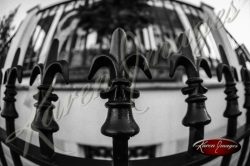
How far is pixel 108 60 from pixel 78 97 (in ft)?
0.42

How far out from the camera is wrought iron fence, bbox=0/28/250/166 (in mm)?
416

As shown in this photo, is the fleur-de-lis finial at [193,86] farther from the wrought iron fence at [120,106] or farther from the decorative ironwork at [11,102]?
the decorative ironwork at [11,102]

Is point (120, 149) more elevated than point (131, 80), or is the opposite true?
point (131, 80)

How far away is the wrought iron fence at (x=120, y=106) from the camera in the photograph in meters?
0.42

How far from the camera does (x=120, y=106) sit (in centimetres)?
41

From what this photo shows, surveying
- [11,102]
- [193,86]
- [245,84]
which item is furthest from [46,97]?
[245,84]

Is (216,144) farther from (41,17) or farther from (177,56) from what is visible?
(41,17)

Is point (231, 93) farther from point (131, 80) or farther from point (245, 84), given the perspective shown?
point (131, 80)

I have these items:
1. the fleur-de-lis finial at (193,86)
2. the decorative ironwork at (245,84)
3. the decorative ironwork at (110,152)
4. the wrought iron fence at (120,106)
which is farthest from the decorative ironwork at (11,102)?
the decorative ironwork at (245,84)

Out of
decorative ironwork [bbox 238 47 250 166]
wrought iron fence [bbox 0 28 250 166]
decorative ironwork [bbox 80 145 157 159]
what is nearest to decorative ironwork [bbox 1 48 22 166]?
wrought iron fence [bbox 0 28 250 166]

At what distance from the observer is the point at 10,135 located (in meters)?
0.55

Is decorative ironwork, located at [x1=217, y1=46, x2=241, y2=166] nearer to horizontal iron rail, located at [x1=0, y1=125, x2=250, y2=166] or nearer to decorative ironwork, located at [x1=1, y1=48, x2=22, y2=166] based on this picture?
horizontal iron rail, located at [x1=0, y1=125, x2=250, y2=166]

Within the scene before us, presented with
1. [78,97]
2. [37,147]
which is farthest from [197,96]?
[37,147]

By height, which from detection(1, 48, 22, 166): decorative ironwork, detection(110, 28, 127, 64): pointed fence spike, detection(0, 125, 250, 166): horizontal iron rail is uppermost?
detection(110, 28, 127, 64): pointed fence spike
